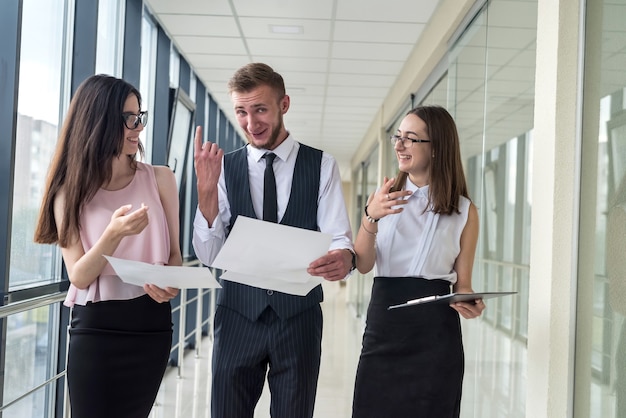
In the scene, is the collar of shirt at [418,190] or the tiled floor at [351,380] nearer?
the collar of shirt at [418,190]

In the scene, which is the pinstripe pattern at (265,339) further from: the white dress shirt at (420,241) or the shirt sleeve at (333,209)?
the white dress shirt at (420,241)

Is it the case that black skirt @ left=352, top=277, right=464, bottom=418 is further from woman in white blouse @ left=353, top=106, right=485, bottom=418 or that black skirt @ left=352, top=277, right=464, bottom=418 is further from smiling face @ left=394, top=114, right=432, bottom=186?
smiling face @ left=394, top=114, right=432, bottom=186

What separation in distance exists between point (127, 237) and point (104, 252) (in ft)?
0.54

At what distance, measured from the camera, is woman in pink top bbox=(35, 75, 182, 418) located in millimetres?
1881

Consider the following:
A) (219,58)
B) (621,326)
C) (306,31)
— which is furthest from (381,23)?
(621,326)

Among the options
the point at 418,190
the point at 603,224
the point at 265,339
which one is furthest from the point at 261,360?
the point at 603,224

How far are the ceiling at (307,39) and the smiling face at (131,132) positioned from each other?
3017 millimetres

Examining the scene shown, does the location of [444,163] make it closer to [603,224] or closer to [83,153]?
[603,224]

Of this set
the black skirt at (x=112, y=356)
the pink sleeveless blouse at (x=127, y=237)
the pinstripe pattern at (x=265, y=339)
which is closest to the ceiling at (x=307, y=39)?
the pinstripe pattern at (x=265, y=339)

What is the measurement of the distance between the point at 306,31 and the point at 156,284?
397cm

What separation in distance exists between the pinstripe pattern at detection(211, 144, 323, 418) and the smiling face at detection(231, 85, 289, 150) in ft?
0.40

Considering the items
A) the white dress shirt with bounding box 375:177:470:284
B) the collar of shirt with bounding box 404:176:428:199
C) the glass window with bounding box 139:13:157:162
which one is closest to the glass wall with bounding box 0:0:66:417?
the white dress shirt with bounding box 375:177:470:284

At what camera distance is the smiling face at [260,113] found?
6.57 ft

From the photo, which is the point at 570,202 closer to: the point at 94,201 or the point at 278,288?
the point at 278,288
